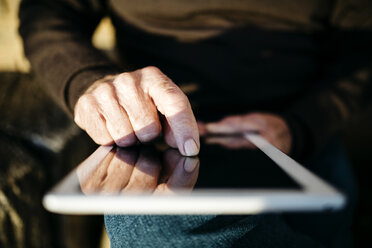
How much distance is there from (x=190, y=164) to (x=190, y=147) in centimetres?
3

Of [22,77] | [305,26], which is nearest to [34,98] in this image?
[22,77]

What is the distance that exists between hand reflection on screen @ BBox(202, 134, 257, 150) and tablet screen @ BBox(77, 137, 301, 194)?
0.02m

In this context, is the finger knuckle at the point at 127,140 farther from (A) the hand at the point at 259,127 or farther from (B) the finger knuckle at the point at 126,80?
(A) the hand at the point at 259,127

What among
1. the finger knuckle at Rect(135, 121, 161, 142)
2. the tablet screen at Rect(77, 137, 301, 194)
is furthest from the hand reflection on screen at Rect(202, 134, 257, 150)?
the finger knuckle at Rect(135, 121, 161, 142)

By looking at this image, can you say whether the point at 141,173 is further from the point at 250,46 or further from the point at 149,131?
the point at 250,46

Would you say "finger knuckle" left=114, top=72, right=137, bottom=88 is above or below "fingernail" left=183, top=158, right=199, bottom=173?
above

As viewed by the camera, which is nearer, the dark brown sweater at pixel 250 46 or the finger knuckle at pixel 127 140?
the finger knuckle at pixel 127 140

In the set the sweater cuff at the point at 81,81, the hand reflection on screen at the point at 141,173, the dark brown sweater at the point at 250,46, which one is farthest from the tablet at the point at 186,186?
the dark brown sweater at the point at 250,46

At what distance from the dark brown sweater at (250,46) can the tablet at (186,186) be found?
294 mm

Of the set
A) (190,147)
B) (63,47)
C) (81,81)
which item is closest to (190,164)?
(190,147)

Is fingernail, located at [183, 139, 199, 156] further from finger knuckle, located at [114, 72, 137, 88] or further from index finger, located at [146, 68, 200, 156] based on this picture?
finger knuckle, located at [114, 72, 137, 88]

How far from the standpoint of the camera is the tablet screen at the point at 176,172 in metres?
0.22

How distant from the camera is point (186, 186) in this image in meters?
0.22

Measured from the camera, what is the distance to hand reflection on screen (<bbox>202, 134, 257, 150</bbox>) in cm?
39
